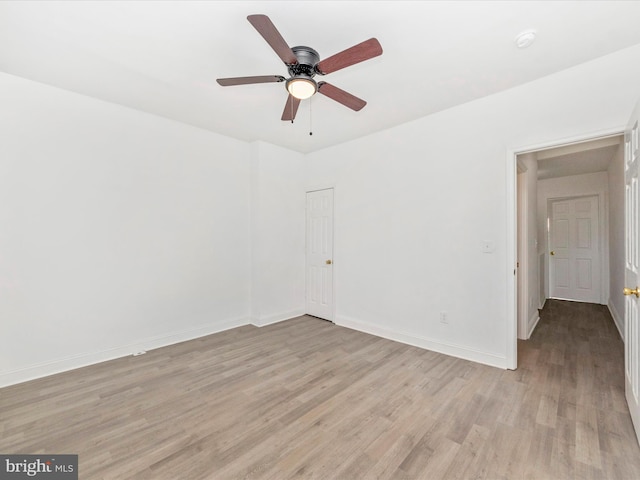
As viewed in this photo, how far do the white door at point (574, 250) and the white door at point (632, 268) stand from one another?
13.9 feet

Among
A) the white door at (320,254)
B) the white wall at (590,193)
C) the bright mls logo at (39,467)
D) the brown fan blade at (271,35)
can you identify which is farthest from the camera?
the white wall at (590,193)

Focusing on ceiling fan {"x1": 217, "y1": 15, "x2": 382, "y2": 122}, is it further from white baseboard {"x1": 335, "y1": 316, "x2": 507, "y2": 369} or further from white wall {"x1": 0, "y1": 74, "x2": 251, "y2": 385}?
white baseboard {"x1": 335, "y1": 316, "x2": 507, "y2": 369}

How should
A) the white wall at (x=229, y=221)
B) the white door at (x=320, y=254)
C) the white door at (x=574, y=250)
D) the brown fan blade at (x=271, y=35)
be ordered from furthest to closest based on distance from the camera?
the white door at (x=574, y=250) → the white door at (x=320, y=254) → the white wall at (x=229, y=221) → the brown fan blade at (x=271, y=35)

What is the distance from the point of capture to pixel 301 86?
80.1 inches

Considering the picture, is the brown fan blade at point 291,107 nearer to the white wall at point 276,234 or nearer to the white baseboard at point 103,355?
the white wall at point 276,234

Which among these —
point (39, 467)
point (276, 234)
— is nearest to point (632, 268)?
point (276, 234)

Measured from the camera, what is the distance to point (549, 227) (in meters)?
6.01

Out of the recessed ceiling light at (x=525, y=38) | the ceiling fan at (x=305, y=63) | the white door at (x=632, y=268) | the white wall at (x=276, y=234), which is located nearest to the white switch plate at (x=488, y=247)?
the white door at (x=632, y=268)

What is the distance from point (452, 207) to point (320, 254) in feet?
6.95

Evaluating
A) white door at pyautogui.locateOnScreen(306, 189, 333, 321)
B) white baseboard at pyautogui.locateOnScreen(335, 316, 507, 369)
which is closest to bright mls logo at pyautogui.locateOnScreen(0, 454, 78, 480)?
white baseboard at pyautogui.locateOnScreen(335, 316, 507, 369)

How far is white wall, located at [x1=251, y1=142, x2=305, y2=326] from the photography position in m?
4.28

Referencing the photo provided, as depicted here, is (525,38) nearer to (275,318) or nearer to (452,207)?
(452,207)

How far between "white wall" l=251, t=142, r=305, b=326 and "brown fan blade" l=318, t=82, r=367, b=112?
2220 millimetres

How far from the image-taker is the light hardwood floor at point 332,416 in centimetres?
165
